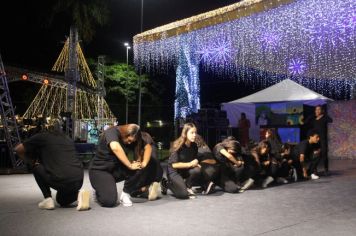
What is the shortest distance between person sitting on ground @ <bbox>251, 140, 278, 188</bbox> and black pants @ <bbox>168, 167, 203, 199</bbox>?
1.41m

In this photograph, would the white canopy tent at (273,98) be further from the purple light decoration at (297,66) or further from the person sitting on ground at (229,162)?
the person sitting on ground at (229,162)

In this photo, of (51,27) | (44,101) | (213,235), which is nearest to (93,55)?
(51,27)

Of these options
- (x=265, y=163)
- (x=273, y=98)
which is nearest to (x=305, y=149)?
(x=265, y=163)

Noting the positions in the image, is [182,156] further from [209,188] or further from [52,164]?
[52,164]

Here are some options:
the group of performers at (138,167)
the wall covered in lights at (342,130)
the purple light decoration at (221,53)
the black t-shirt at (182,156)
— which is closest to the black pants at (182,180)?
the group of performers at (138,167)

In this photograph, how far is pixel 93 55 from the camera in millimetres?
37469

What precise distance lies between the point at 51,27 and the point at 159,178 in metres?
23.5

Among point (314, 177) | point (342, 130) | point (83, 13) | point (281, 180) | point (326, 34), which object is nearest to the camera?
point (281, 180)

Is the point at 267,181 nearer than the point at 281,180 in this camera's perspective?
Yes

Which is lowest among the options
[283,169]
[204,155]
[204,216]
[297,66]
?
[204,216]

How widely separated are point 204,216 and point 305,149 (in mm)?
4415

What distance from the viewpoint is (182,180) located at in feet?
22.6

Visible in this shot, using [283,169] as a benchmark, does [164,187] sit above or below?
below

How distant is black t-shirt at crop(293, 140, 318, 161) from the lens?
9.27m
